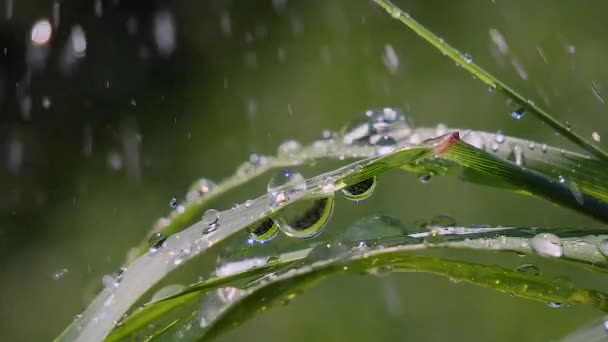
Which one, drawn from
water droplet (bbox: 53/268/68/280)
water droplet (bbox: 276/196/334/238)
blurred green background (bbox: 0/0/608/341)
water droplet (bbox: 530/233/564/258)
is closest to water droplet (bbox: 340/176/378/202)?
water droplet (bbox: 276/196/334/238)

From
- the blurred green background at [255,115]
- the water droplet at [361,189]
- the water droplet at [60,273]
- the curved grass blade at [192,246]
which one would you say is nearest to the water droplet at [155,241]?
the curved grass blade at [192,246]

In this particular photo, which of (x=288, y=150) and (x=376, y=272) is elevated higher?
(x=288, y=150)

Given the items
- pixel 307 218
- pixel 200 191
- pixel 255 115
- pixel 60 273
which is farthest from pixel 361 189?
pixel 60 273

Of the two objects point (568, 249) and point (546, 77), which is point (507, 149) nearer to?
point (568, 249)

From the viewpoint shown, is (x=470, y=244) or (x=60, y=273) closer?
(x=470, y=244)

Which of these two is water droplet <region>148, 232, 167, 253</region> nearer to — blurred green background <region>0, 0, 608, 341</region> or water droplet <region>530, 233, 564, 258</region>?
water droplet <region>530, 233, 564, 258</region>

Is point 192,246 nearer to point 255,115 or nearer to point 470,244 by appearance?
point 470,244

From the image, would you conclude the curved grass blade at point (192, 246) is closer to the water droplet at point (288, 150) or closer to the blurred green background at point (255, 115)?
the water droplet at point (288, 150)
